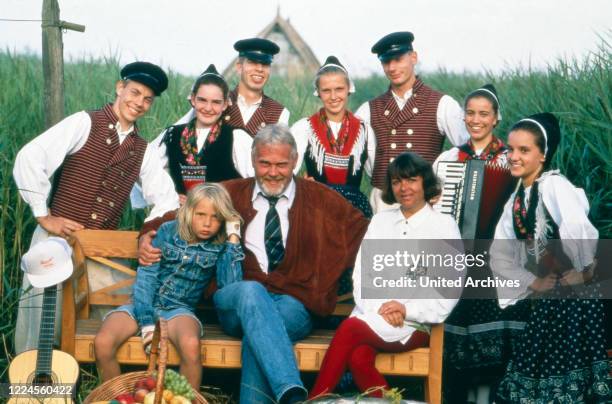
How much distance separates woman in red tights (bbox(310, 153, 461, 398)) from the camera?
5.18 m

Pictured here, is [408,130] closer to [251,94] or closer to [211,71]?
[251,94]

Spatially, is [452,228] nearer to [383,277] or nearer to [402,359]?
[383,277]

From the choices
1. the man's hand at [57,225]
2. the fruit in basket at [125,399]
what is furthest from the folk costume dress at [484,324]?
the man's hand at [57,225]

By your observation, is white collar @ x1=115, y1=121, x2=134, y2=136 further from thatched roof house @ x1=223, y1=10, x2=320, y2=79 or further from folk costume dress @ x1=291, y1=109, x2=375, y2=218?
thatched roof house @ x1=223, y1=10, x2=320, y2=79

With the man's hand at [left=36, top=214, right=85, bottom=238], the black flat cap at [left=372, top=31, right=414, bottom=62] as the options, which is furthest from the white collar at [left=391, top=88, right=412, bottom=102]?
the man's hand at [left=36, top=214, right=85, bottom=238]

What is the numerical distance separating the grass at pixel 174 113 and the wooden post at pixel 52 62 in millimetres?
554

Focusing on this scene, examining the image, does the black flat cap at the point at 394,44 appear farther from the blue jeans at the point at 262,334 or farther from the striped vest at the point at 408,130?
the blue jeans at the point at 262,334

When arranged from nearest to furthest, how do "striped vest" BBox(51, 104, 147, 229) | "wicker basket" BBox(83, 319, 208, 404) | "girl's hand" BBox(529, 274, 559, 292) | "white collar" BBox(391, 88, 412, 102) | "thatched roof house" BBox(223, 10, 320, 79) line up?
"wicker basket" BBox(83, 319, 208, 404) → "girl's hand" BBox(529, 274, 559, 292) → "striped vest" BBox(51, 104, 147, 229) → "white collar" BBox(391, 88, 412, 102) → "thatched roof house" BBox(223, 10, 320, 79)

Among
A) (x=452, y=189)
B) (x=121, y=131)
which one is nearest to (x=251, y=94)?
(x=121, y=131)

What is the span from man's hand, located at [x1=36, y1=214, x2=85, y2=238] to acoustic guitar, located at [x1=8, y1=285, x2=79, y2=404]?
1.94 feet

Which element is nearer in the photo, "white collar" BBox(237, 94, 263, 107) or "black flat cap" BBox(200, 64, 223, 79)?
"black flat cap" BBox(200, 64, 223, 79)

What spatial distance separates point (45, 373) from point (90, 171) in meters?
1.42

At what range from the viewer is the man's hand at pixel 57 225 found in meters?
5.89

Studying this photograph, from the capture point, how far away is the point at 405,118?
6629 millimetres
